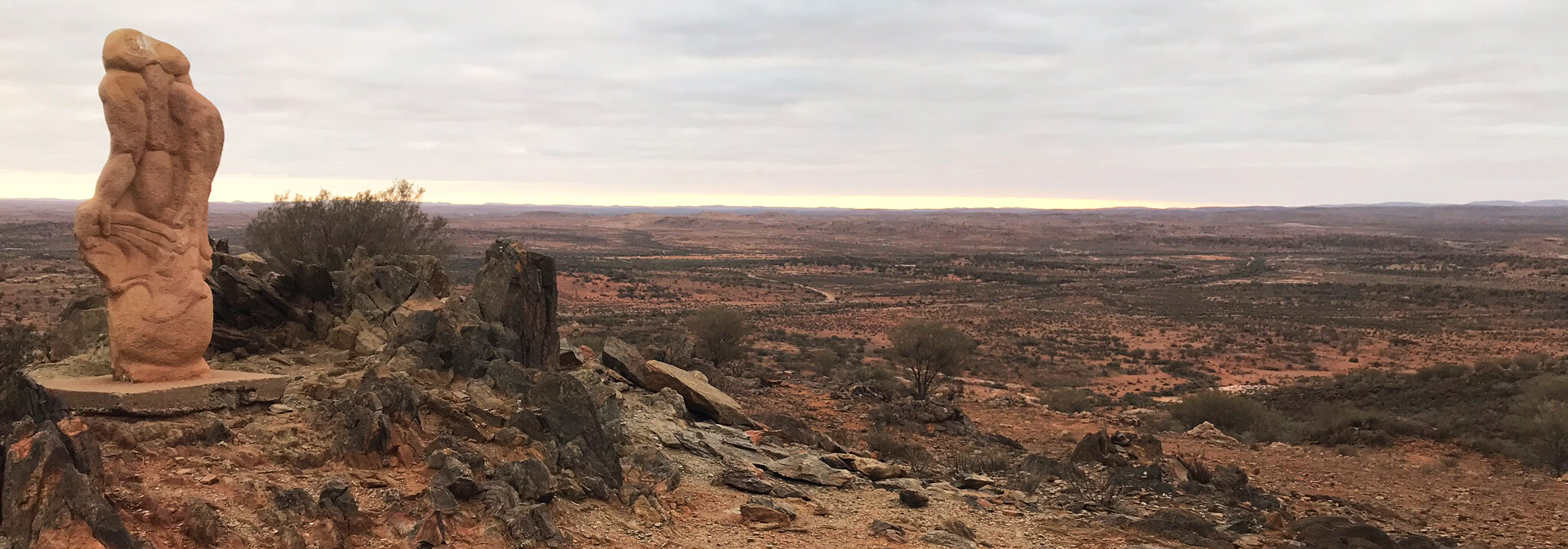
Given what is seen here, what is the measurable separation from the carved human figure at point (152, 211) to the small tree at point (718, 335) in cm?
1870

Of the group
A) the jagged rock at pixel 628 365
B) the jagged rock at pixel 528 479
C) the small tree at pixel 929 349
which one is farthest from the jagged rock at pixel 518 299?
the small tree at pixel 929 349

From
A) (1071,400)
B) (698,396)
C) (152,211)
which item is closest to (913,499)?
(698,396)

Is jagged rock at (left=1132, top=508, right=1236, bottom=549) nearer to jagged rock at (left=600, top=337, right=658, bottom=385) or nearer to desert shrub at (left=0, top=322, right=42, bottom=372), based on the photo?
jagged rock at (left=600, top=337, right=658, bottom=385)

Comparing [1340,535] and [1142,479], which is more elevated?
[1340,535]

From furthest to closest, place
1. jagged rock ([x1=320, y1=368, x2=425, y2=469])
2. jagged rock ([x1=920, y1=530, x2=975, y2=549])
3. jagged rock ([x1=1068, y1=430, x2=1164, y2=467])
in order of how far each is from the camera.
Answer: jagged rock ([x1=1068, y1=430, x2=1164, y2=467]) < jagged rock ([x1=920, y1=530, x2=975, y2=549]) < jagged rock ([x1=320, y1=368, x2=425, y2=469])

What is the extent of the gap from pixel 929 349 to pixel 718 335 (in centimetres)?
682

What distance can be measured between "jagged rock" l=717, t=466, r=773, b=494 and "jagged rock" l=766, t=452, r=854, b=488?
2.08 feet

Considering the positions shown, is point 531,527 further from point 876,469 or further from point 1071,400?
point 1071,400

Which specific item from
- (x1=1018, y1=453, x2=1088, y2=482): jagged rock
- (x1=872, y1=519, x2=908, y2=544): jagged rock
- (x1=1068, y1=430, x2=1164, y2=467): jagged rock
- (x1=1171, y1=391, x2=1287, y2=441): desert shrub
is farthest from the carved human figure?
(x1=1171, y1=391, x2=1287, y2=441): desert shrub

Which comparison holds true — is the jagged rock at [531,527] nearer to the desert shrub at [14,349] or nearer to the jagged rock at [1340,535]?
the desert shrub at [14,349]

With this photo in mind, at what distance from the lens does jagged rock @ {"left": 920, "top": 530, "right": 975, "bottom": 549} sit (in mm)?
9945

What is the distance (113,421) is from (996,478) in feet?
38.2

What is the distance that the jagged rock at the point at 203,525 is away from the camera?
651cm

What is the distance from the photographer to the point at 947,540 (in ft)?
33.0
